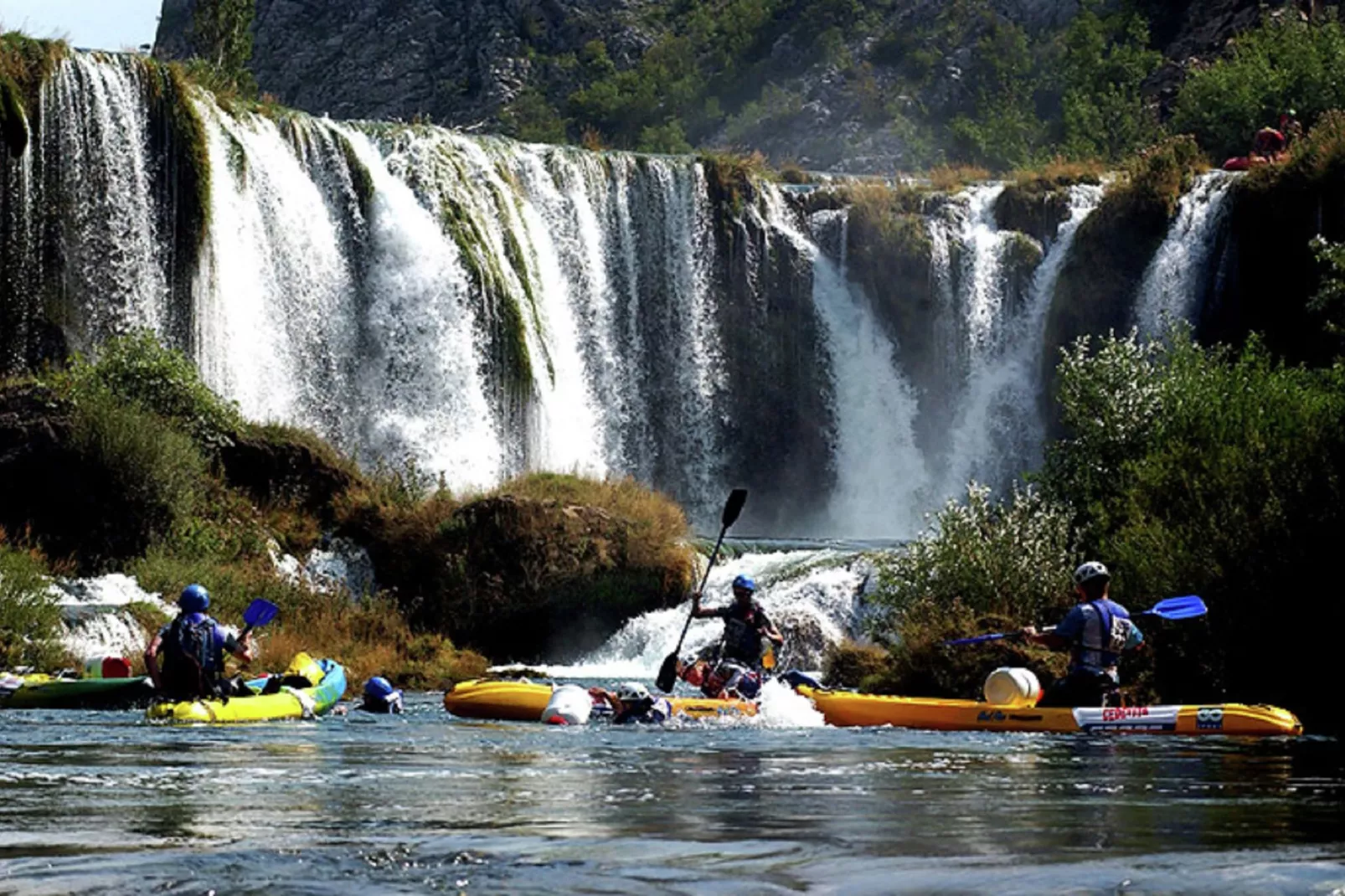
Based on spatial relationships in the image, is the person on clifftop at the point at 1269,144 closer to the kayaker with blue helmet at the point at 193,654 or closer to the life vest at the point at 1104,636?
the life vest at the point at 1104,636

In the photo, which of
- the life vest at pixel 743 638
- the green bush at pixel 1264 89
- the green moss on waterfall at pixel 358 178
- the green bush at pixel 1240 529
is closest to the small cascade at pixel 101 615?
the life vest at pixel 743 638

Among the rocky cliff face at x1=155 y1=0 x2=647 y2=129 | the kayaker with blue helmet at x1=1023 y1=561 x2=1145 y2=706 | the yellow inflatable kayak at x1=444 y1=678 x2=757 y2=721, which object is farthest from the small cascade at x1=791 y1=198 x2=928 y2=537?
the rocky cliff face at x1=155 y1=0 x2=647 y2=129

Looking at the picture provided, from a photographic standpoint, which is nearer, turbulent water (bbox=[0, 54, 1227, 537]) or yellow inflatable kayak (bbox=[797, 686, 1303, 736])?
yellow inflatable kayak (bbox=[797, 686, 1303, 736])

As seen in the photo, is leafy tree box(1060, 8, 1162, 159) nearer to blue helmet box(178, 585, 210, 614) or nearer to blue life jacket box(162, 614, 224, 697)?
blue helmet box(178, 585, 210, 614)

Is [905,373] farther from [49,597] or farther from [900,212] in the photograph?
[49,597]

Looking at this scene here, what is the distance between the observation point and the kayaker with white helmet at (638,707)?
765 inches

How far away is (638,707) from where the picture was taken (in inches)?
770

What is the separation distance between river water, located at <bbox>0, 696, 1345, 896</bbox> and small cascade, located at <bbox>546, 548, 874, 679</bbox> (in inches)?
532

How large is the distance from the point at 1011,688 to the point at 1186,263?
25.9 meters

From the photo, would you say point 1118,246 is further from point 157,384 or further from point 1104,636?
point 1104,636

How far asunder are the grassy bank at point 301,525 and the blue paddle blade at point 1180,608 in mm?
11996

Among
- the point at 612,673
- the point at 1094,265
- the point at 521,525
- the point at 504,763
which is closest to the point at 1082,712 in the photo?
the point at 504,763

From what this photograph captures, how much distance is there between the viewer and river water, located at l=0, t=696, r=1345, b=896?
855 centimetres

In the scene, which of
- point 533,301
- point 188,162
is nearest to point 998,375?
point 533,301
